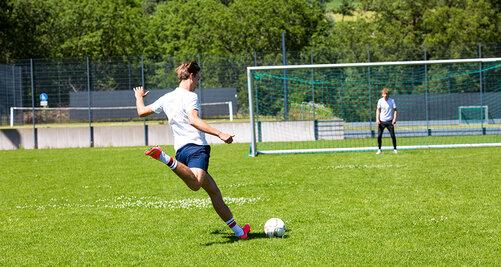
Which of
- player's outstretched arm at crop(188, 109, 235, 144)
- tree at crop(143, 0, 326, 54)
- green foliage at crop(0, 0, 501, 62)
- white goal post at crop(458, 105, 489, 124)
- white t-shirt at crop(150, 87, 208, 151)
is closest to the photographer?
player's outstretched arm at crop(188, 109, 235, 144)

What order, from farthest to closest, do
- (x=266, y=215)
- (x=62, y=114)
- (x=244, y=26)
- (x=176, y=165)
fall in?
(x=244, y=26) → (x=62, y=114) → (x=266, y=215) → (x=176, y=165)

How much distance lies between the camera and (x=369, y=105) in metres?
25.6

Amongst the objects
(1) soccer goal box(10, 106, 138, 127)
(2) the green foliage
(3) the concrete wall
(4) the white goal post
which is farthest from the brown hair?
(2) the green foliage

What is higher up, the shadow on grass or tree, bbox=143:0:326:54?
tree, bbox=143:0:326:54

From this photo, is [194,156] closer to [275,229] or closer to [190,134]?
[190,134]

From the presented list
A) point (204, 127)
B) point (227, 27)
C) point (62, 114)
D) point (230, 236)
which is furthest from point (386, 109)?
point (227, 27)

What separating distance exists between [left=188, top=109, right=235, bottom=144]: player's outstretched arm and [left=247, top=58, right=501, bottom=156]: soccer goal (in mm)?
16020

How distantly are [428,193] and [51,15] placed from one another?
43666 millimetres

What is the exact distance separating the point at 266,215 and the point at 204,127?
2337 mm

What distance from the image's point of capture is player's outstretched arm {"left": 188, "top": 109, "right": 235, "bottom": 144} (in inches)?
224

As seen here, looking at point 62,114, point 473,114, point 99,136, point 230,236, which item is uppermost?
point 62,114

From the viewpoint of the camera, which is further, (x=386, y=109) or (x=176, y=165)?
(x=386, y=109)

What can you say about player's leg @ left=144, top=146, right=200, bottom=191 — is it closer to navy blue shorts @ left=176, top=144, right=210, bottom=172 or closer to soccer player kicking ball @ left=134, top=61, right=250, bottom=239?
soccer player kicking ball @ left=134, top=61, right=250, bottom=239

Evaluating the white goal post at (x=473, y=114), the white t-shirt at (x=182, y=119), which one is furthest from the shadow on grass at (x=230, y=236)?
the white goal post at (x=473, y=114)
